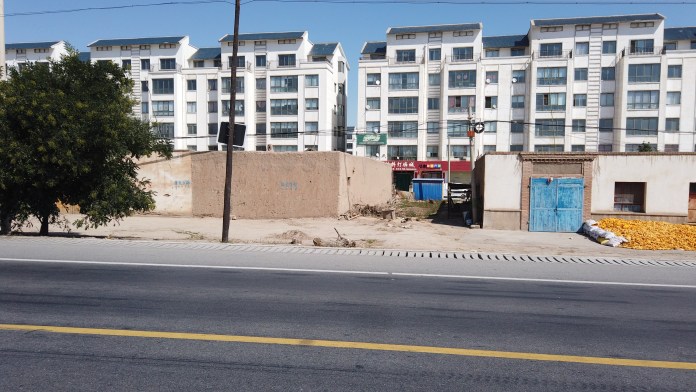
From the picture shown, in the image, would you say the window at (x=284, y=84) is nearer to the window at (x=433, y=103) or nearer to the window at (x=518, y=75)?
the window at (x=433, y=103)

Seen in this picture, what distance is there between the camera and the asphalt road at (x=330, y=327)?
4.02 m

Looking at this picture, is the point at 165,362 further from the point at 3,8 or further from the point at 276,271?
the point at 3,8

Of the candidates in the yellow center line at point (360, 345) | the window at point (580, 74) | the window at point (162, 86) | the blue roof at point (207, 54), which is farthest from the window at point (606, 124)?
the yellow center line at point (360, 345)

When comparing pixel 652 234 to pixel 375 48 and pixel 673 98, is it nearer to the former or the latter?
pixel 673 98

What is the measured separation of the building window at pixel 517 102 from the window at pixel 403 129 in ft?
35.6

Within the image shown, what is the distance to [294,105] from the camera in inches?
2228

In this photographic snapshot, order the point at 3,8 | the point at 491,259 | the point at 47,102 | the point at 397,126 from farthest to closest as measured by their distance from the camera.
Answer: the point at 397,126 < the point at 3,8 < the point at 47,102 < the point at 491,259

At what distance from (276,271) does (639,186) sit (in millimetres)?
16455

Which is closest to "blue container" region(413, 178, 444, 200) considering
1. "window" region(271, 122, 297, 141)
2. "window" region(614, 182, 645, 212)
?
"window" region(271, 122, 297, 141)

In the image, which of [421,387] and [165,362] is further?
[165,362]

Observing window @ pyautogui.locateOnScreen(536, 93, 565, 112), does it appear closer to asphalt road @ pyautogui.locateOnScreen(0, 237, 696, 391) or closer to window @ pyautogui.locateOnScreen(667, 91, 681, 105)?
window @ pyautogui.locateOnScreen(667, 91, 681, 105)

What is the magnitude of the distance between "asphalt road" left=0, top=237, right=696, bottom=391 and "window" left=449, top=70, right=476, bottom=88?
47713 millimetres

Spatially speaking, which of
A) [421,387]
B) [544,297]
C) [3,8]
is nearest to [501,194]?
[544,297]

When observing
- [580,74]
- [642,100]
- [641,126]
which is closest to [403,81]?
[580,74]
